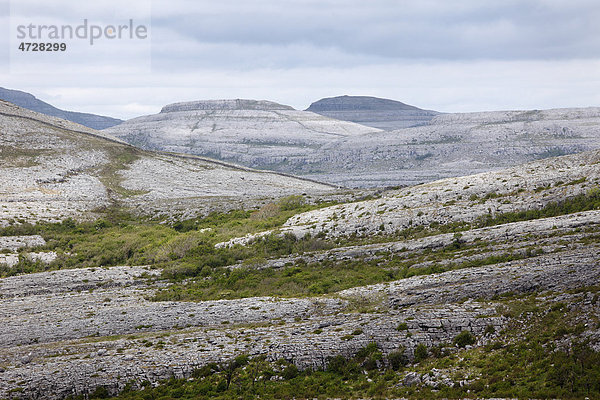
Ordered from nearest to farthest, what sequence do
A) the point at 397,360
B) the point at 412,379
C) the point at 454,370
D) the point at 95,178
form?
the point at 454,370 → the point at 412,379 → the point at 397,360 → the point at 95,178

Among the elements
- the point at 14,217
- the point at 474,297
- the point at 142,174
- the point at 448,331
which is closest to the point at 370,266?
the point at 474,297

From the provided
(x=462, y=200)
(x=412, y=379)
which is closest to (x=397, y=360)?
(x=412, y=379)

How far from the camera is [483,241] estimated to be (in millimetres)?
47656

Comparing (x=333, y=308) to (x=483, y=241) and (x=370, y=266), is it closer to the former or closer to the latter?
(x=370, y=266)

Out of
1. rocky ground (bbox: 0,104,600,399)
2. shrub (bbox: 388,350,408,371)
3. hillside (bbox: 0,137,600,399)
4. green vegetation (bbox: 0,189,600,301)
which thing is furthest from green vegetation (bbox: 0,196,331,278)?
shrub (bbox: 388,350,408,371)

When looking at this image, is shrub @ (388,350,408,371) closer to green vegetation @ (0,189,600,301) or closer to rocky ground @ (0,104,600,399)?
rocky ground @ (0,104,600,399)

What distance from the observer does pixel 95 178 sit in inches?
4569

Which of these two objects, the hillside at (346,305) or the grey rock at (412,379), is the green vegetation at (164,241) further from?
the grey rock at (412,379)

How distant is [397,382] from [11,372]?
80.0 feet

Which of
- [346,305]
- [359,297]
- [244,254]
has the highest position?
[244,254]

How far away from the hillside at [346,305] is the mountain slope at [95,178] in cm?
2730

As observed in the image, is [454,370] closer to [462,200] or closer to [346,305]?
[346,305]

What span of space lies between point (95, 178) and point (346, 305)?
3662 inches

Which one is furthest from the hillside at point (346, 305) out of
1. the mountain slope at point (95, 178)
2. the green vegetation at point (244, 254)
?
the mountain slope at point (95, 178)
